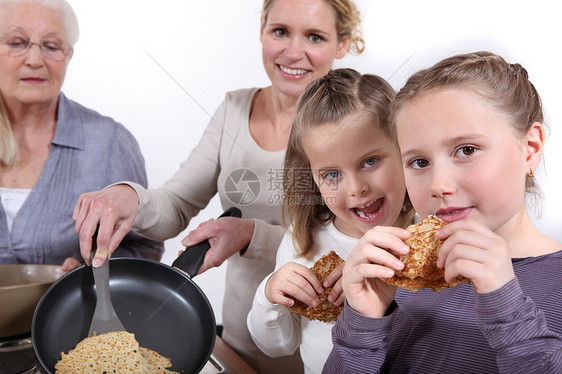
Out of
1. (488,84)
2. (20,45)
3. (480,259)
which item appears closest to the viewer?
(480,259)

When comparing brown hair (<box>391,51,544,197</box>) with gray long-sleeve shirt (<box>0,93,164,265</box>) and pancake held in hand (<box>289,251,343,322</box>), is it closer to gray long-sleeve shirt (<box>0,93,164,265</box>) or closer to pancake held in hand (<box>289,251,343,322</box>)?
pancake held in hand (<box>289,251,343,322</box>)

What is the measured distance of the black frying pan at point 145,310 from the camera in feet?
2.20

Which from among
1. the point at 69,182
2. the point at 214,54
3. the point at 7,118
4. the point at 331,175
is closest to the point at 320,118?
the point at 331,175

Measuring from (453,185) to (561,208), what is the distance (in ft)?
1.21

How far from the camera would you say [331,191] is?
657 millimetres

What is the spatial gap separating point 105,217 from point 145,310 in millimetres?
142

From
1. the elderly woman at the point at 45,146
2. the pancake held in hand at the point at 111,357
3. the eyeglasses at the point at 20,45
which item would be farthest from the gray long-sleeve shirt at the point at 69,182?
the pancake held in hand at the point at 111,357

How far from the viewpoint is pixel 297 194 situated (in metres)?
0.78

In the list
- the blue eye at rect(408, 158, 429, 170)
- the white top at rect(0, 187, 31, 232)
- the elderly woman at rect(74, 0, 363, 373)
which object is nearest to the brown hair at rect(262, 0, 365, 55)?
the elderly woman at rect(74, 0, 363, 373)

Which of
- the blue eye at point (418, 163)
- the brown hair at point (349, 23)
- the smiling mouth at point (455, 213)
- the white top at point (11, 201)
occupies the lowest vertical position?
the white top at point (11, 201)

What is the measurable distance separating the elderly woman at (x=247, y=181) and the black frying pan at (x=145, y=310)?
41mm

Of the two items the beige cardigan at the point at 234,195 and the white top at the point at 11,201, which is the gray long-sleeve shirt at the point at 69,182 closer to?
the white top at the point at 11,201

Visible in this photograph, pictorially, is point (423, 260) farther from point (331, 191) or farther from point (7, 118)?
point (7, 118)

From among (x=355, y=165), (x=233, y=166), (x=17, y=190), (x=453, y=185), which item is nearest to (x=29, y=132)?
(x=17, y=190)
